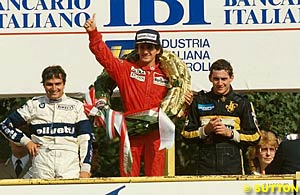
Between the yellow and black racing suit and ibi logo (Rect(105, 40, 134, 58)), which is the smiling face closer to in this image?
the yellow and black racing suit

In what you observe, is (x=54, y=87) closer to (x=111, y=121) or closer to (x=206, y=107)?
(x=111, y=121)

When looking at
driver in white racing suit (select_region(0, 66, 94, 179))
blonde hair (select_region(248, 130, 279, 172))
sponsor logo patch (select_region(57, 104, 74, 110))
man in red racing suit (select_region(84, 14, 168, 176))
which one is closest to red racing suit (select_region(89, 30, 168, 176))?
man in red racing suit (select_region(84, 14, 168, 176))

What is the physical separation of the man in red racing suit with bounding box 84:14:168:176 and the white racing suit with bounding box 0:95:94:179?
608 millimetres

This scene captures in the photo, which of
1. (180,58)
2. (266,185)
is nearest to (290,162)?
(266,185)

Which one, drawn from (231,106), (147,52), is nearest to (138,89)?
(147,52)

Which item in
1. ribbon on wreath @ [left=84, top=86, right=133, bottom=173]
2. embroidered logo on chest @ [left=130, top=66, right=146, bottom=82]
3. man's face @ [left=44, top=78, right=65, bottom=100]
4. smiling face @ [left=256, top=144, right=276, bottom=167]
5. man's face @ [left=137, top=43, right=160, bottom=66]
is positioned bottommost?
smiling face @ [left=256, top=144, right=276, bottom=167]

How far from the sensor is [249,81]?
540 inches

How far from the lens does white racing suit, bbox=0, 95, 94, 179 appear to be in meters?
11.5

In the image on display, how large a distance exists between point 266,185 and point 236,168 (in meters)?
1.20

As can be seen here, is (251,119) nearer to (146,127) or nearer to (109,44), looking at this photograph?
(146,127)

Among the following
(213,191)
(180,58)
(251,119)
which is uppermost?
(180,58)

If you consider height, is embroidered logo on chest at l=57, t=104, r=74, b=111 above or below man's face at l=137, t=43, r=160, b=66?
below

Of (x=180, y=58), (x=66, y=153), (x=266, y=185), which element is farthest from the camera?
(x=180, y=58)

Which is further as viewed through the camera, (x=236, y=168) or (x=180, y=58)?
(x=180, y=58)
